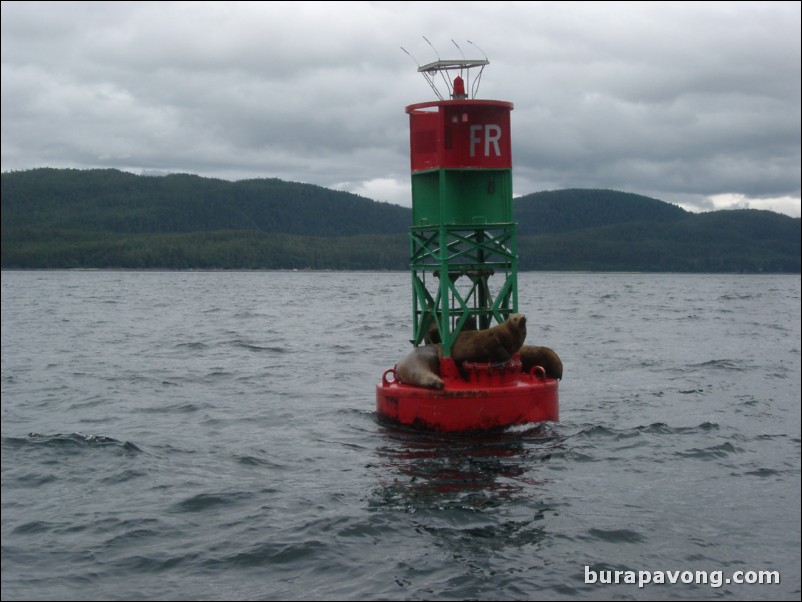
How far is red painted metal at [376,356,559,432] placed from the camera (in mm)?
18016

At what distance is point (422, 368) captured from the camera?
18.9 m

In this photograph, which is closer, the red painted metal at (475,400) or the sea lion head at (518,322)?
the red painted metal at (475,400)

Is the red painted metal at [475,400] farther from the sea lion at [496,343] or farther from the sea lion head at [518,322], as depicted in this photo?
the sea lion head at [518,322]

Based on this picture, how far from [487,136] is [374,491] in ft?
25.2

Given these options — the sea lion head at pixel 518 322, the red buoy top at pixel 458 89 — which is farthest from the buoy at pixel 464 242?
the sea lion head at pixel 518 322

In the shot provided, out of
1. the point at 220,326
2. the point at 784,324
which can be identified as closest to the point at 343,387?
the point at 220,326

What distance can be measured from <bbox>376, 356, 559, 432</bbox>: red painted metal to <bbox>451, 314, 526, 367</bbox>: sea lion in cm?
Result: 17

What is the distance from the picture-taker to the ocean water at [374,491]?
37.7 ft

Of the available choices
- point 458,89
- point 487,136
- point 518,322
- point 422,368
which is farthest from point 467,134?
point 422,368

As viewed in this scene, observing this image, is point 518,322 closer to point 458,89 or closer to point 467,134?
point 467,134

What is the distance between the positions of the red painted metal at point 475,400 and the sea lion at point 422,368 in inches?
4.9

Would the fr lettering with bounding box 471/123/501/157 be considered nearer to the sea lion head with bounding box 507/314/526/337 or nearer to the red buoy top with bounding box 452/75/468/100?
the red buoy top with bounding box 452/75/468/100

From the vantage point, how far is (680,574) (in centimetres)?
1149

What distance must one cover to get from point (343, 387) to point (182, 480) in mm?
11635
